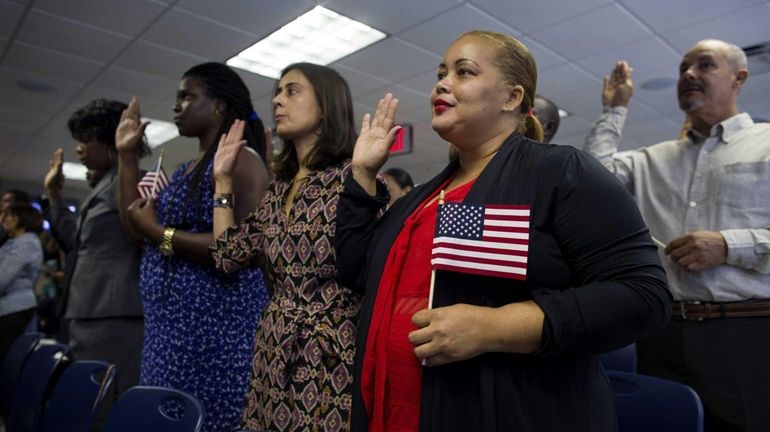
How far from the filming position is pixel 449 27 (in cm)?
414

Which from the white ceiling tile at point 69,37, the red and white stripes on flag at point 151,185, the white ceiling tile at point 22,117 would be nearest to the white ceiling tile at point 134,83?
the white ceiling tile at point 69,37

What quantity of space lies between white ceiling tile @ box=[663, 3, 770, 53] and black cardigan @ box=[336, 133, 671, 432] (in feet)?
13.2

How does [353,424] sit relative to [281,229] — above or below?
below

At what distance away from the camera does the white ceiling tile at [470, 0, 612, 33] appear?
12.3ft

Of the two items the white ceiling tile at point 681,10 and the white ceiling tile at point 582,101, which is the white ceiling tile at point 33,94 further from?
the white ceiling tile at point 681,10

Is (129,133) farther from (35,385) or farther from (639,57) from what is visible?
(639,57)

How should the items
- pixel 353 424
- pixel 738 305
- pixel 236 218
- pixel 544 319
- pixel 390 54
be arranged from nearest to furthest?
pixel 544 319 → pixel 353 424 → pixel 738 305 → pixel 236 218 → pixel 390 54

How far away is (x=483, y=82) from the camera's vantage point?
101 centimetres

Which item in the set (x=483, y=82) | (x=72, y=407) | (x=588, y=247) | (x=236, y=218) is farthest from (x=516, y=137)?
(x=72, y=407)

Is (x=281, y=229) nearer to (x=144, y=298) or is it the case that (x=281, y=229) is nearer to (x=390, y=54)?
(x=144, y=298)

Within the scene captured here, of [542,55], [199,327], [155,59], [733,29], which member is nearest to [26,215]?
[155,59]

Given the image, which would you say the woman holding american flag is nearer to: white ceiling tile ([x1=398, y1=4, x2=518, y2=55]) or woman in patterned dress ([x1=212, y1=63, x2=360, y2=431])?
woman in patterned dress ([x1=212, y1=63, x2=360, y2=431])

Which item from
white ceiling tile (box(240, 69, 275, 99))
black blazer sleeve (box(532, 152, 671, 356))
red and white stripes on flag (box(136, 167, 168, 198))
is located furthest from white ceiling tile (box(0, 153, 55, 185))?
black blazer sleeve (box(532, 152, 671, 356))

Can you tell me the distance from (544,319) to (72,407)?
1.62 m
